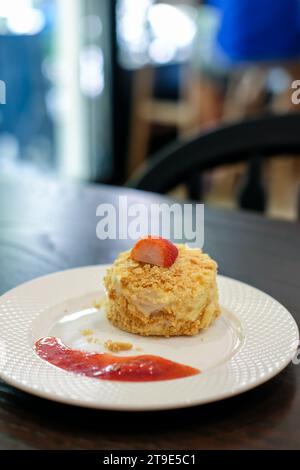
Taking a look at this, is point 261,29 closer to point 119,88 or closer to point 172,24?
point 172,24

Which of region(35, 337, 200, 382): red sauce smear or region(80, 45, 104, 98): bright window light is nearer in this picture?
region(35, 337, 200, 382): red sauce smear

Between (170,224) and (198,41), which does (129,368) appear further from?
(198,41)

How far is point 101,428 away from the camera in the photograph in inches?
22.4

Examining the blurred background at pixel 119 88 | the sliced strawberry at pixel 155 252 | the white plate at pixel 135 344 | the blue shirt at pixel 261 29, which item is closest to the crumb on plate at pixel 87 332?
Result: the white plate at pixel 135 344

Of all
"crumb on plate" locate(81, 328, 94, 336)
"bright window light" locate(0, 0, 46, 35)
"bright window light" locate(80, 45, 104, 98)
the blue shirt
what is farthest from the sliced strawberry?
"bright window light" locate(80, 45, 104, 98)

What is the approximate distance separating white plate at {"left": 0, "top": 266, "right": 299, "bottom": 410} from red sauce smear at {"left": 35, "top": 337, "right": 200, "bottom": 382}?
0.02m

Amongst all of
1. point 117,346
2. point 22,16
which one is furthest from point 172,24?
point 117,346

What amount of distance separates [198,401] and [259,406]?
81 mm

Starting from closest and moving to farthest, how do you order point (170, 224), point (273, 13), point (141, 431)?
point (141, 431) → point (170, 224) → point (273, 13)

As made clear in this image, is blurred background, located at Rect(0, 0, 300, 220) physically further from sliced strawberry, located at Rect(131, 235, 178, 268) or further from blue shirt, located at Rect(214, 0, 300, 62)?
sliced strawberry, located at Rect(131, 235, 178, 268)

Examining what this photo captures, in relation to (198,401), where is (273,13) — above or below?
above

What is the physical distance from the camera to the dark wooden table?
557 millimetres

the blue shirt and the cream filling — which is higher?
the blue shirt

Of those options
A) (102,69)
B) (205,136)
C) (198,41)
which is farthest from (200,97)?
(205,136)
